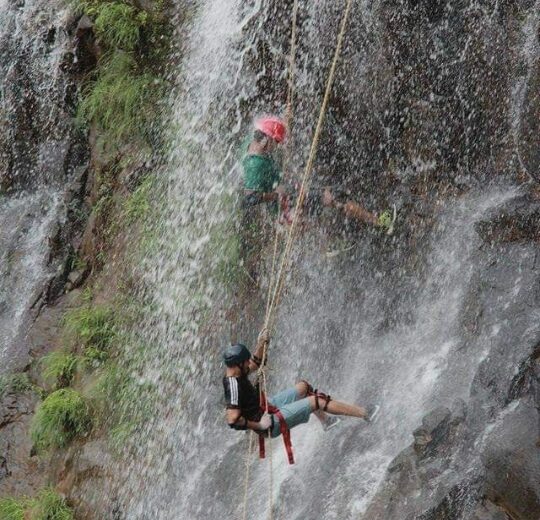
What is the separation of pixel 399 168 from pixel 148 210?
9.47 feet

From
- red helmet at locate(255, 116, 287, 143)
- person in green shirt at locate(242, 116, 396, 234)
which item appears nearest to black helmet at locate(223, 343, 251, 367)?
person in green shirt at locate(242, 116, 396, 234)

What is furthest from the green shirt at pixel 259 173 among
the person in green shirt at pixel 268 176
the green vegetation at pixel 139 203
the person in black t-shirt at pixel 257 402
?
the green vegetation at pixel 139 203

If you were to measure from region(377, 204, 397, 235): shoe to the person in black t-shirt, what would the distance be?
2.18 metres

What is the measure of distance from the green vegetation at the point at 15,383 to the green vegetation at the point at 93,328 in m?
Result: 0.78

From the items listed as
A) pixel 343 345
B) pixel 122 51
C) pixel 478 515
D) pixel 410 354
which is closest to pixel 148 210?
A: pixel 122 51

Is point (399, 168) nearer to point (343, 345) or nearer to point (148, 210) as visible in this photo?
point (343, 345)

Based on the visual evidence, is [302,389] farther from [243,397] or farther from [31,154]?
[31,154]

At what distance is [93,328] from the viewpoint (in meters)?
8.88

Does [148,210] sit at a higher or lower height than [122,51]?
lower

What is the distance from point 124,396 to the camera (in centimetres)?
847

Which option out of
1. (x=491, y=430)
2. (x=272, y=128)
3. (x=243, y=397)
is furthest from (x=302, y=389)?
(x=272, y=128)

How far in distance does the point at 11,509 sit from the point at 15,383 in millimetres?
1513

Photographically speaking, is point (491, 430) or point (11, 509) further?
point (11, 509)

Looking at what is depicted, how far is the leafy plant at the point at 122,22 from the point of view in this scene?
9.48 metres
